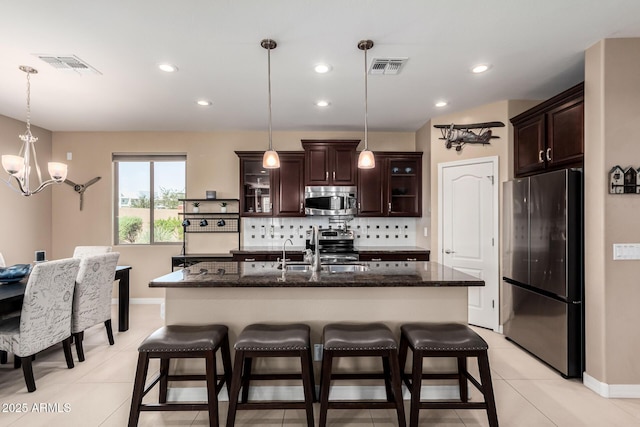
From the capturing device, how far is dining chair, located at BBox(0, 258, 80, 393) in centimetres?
244

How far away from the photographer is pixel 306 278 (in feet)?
7.16

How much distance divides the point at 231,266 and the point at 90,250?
2542mm

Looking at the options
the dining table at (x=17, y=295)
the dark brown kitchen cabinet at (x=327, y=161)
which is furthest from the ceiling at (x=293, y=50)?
the dining table at (x=17, y=295)

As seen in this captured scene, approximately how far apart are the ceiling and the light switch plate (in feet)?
5.27

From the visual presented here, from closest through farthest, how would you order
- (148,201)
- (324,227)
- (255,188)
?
(255,188)
(324,227)
(148,201)

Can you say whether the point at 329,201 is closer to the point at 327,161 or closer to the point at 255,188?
the point at 327,161

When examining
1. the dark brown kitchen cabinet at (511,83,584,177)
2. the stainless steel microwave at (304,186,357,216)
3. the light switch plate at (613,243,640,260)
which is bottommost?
the light switch plate at (613,243,640,260)

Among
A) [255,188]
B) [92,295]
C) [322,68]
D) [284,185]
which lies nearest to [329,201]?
[284,185]

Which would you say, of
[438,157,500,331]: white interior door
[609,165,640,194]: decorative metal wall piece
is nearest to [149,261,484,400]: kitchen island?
[609,165,640,194]: decorative metal wall piece

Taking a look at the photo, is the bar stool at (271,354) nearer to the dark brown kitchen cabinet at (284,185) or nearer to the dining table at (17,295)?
the dining table at (17,295)

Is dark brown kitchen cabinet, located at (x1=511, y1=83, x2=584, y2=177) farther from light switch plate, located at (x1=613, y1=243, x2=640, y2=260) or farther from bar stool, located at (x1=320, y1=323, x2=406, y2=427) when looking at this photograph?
bar stool, located at (x1=320, y1=323, x2=406, y2=427)

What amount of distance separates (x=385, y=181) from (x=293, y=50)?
264 centimetres

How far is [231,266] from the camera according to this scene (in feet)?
8.72

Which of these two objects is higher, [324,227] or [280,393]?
[324,227]
